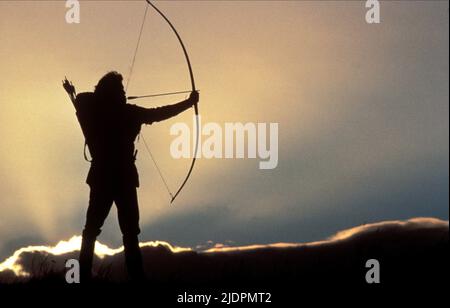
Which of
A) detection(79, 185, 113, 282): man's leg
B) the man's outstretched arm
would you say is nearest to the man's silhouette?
detection(79, 185, 113, 282): man's leg

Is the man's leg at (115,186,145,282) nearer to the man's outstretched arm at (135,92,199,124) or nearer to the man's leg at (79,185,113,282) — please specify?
the man's leg at (79,185,113,282)

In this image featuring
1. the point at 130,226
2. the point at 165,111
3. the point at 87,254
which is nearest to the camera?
the point at 87,254

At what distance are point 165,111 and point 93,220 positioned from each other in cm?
146

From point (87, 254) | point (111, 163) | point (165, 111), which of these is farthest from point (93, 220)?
point (165, 111)

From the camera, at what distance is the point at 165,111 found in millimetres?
8750

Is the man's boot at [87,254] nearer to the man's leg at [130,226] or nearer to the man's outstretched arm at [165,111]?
the man's leg at [130,226]

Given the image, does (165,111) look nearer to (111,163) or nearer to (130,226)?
(111,163)

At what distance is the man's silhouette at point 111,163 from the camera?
820cm

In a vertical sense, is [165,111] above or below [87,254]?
above
